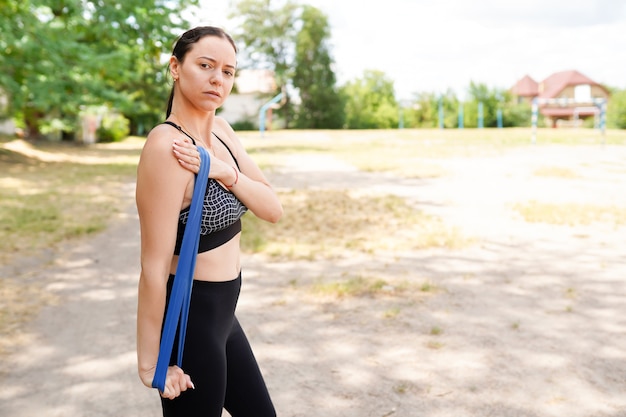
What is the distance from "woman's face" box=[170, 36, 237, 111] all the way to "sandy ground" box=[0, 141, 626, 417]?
6.79 feet

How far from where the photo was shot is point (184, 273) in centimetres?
173

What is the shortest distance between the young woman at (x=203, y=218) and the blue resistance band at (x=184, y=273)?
3 cm

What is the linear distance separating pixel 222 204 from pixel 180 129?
0.24m

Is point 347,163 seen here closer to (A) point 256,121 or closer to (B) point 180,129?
(B) point 180,129

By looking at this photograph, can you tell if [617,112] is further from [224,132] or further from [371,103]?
[224,132]

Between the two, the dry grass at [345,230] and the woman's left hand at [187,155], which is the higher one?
the woman's left hand at [187,155]

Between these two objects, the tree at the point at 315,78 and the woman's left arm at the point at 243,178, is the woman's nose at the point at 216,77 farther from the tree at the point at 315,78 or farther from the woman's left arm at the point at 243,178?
the tree at the point at 315,78

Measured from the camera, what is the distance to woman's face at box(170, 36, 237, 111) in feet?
5.91

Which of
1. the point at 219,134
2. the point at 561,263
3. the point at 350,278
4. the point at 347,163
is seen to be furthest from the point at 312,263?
the point at 347,163

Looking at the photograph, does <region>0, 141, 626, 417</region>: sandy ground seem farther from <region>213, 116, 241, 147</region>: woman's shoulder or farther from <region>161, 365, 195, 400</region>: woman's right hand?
<region>213, 116, 241, 147</region>: woman's shoulder

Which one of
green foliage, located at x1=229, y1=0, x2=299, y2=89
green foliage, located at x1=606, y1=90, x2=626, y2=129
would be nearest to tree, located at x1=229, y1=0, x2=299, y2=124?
green foliage, located at x1=229, y1=0, x2=299, y2=89

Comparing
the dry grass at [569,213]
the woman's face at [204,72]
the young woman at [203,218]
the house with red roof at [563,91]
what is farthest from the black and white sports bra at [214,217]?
the house with red roof at [563,91]

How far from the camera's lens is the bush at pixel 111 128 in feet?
94.3

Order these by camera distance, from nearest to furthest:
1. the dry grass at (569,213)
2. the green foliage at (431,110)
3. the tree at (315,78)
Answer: the dry grass at (569,213)
the tree at (315,78)
the green foliage at (431,110)
